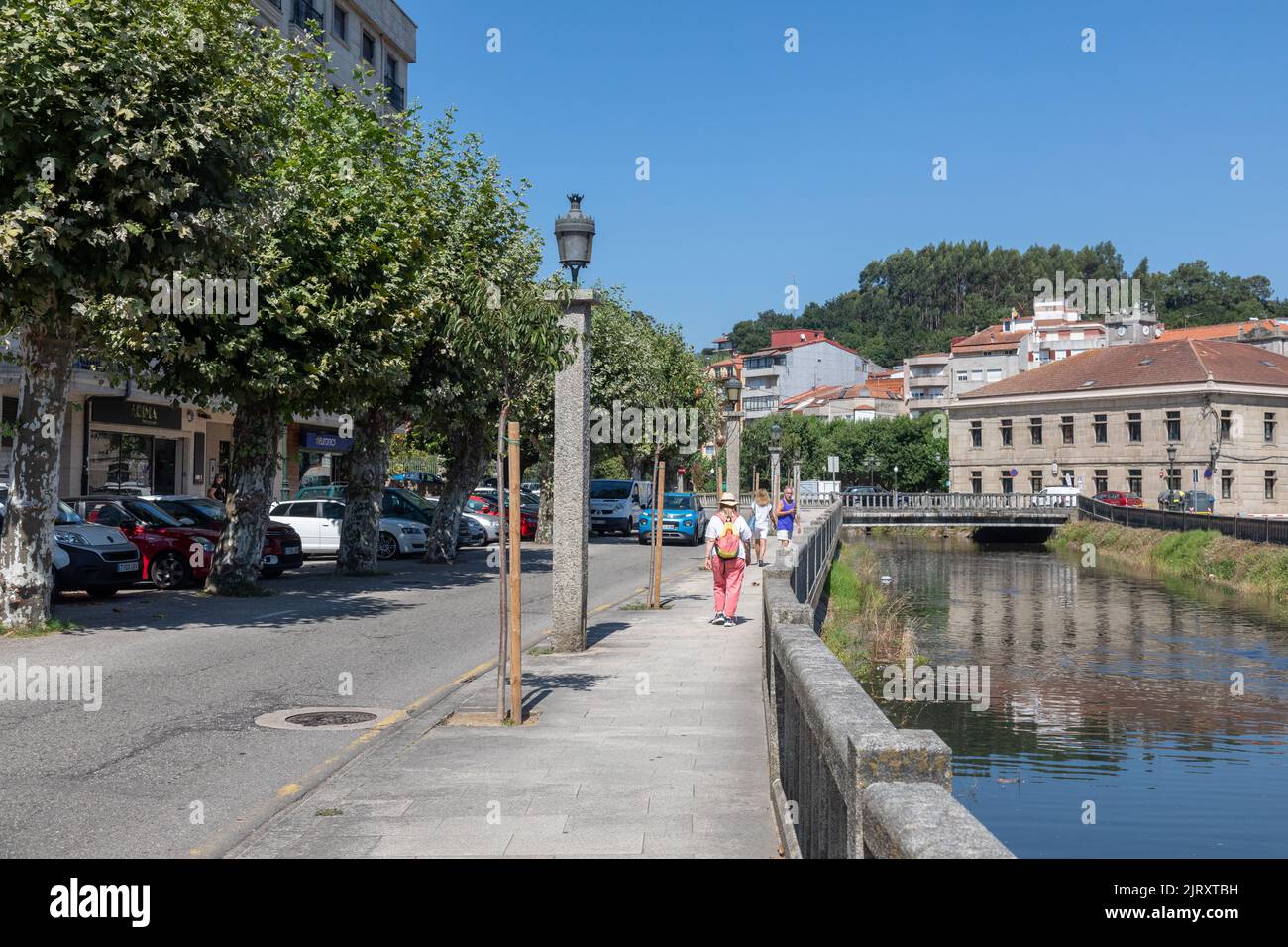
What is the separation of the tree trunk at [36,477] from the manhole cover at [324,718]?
6226 millimetres

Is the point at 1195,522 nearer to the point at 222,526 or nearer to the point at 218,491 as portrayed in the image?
the point at 218,491

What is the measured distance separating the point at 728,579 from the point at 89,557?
9525 mm

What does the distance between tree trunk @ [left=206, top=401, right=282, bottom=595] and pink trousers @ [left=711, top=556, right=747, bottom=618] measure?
785cm

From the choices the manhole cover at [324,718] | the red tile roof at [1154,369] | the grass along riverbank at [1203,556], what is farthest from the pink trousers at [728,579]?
the red tile roof at [1154,369]

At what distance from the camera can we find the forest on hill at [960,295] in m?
151

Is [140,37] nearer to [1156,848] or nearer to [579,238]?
[579,238]

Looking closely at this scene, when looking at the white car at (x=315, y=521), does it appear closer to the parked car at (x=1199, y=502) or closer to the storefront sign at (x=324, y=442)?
the storefront sign at (x=324, y=442)

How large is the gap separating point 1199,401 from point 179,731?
7109cm

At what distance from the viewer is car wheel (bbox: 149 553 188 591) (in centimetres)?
2103

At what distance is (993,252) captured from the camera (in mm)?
178500

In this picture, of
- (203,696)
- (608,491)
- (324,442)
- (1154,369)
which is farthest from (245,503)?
(1154,369)

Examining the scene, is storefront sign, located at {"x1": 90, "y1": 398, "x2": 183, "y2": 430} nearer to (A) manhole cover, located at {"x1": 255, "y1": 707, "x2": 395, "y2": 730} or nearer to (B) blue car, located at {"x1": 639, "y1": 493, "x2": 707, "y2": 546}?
(B) blue car, located at {"x1": 639, "y1": 493, "x2": 707, "y2": 546}
